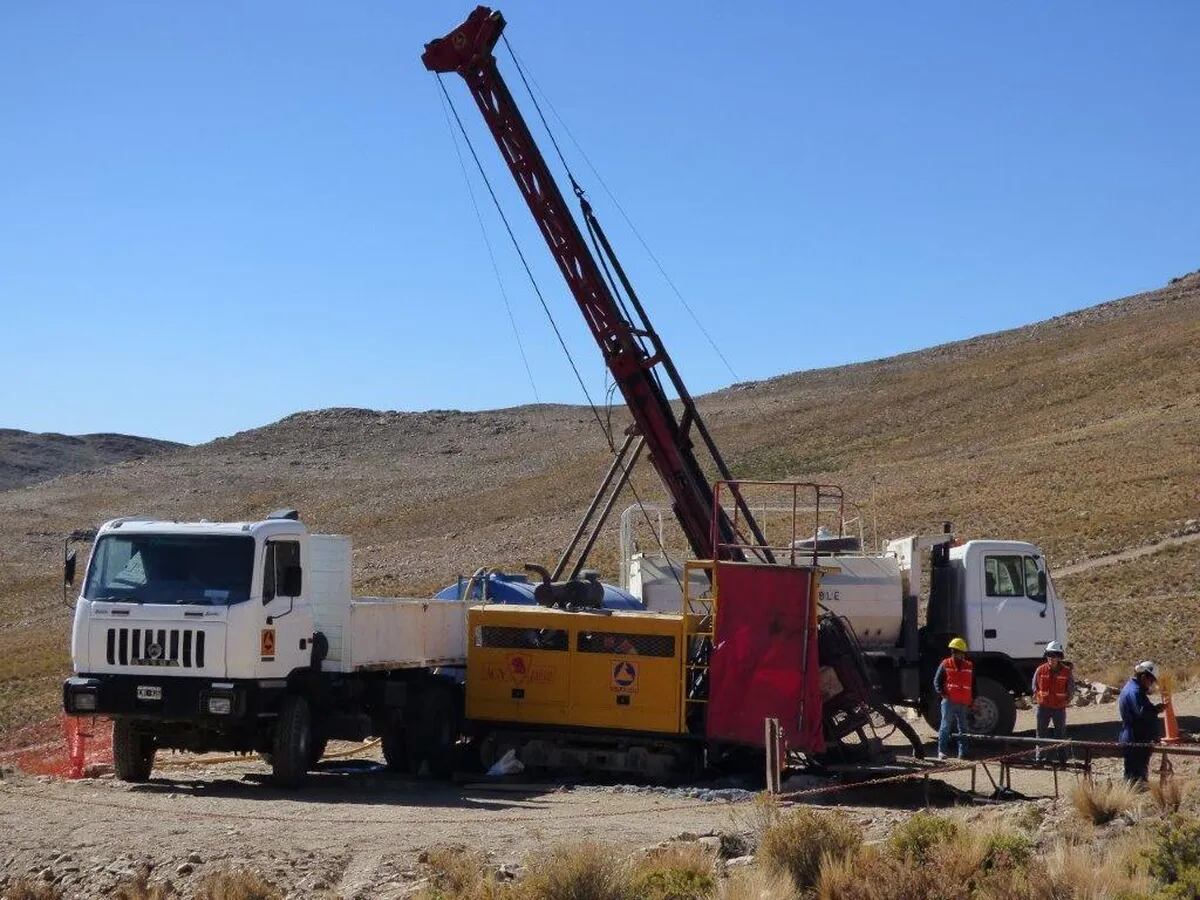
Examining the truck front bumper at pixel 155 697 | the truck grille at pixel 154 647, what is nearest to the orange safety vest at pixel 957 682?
the truck front bumper at pixel 155 697

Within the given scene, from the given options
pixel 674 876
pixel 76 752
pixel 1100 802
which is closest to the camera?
pixel 674 876

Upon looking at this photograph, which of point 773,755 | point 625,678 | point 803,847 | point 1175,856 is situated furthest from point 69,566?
point 1175,856

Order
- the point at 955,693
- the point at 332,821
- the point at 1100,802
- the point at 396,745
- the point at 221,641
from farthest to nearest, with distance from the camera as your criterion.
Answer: the point at 396,745 < the point at 955,693 < the point at 221,641 < the point at 332,821 < the point at 1100,802

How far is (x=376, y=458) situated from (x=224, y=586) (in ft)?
307

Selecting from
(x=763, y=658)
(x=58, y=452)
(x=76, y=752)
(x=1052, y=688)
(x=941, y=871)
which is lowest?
(x=941, y=871)

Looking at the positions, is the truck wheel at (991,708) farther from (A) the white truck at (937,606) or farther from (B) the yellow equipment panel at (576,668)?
(B) the yellow equipment panel at (576,668)

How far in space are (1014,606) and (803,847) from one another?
11.4m

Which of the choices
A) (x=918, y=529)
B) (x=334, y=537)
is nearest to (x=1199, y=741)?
(x=334, y=537)

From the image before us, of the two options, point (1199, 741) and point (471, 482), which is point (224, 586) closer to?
point (1199, 741)

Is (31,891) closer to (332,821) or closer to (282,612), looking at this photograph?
(332,821)

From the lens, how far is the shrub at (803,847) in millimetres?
11820

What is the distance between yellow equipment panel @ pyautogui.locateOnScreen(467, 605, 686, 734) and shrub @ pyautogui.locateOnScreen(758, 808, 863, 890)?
633 cm

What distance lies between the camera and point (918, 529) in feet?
165

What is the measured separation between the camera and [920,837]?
475 inches
